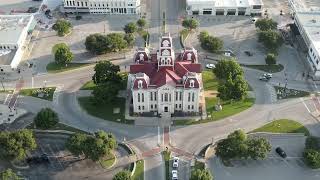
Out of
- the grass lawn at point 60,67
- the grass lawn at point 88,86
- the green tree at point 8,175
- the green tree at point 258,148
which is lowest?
the green tree at point 8,175

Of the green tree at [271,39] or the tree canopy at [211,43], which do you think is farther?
the tree canopy at [211,43]

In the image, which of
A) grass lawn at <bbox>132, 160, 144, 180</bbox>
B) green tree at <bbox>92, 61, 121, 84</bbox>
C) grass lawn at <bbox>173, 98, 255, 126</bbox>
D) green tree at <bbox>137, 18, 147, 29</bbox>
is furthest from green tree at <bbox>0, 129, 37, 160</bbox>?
green tree at <bbox>137, 18, 147, 29</bbox>

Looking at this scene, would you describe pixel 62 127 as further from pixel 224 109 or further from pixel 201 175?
pixel 224 109

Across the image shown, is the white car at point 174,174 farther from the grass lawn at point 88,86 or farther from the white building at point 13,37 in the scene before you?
the white building at point 13,37

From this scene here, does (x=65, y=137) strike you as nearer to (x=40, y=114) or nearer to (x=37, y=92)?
(x=40, y=114)

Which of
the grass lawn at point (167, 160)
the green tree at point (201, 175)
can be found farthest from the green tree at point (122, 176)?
the green tree at point (201, 175)

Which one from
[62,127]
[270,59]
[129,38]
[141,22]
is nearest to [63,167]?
[62,127]
